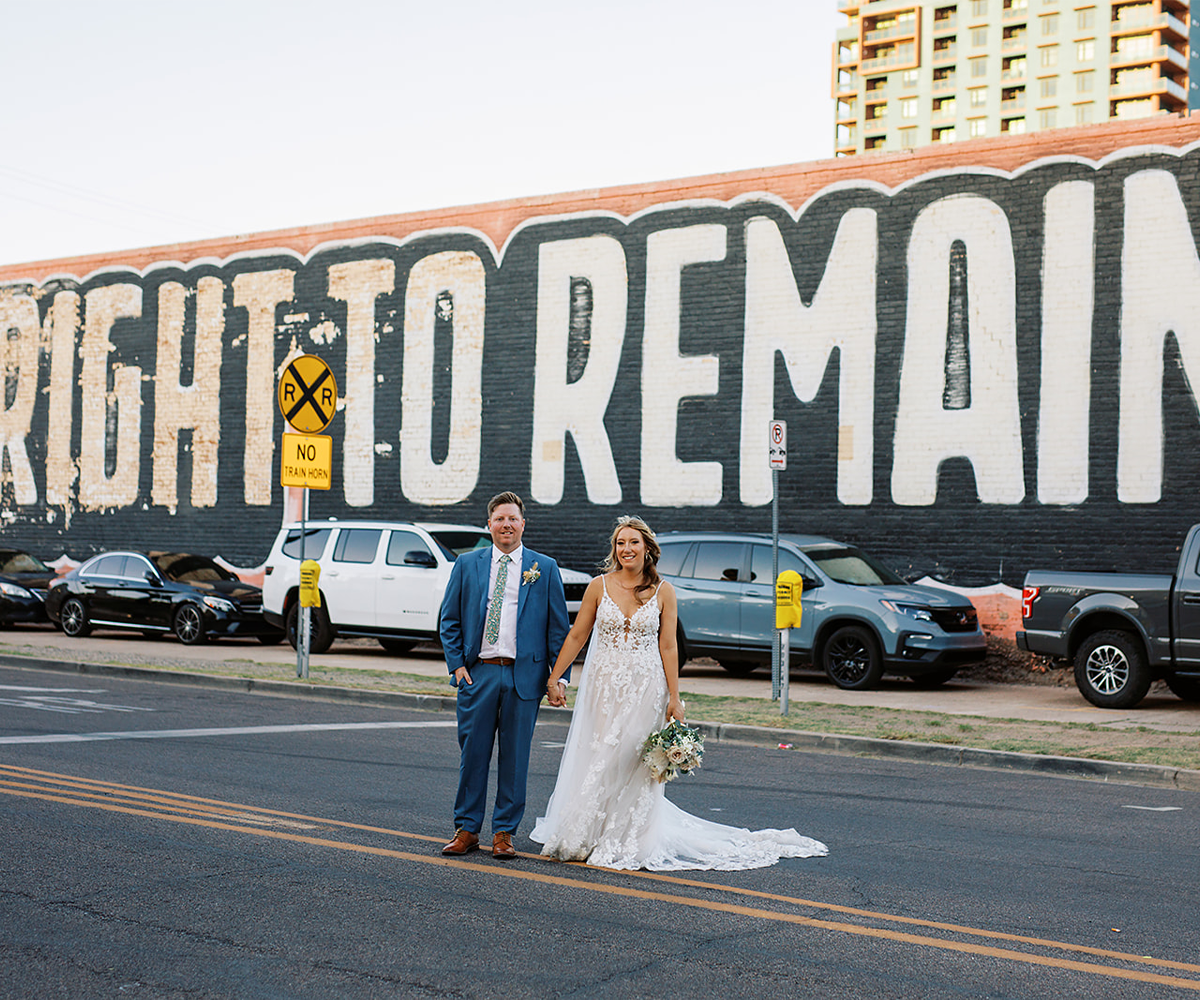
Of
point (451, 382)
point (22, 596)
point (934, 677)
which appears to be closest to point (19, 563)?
point (22, 596)

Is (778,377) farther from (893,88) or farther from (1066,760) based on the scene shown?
(893,88)

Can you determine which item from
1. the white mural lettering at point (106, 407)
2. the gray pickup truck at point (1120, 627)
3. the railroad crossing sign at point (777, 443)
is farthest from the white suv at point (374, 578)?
the white mural lettering at point (106, 407)

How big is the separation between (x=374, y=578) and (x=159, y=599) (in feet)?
14.5

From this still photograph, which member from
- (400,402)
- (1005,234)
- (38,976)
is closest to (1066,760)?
(38,976)

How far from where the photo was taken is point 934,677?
17094 mm

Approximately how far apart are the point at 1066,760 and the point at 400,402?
1577cm

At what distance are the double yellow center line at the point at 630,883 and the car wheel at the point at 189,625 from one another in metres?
12.6

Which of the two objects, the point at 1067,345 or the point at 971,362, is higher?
the point at 1067,345

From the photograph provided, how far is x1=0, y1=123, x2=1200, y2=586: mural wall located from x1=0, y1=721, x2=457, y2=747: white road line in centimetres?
902

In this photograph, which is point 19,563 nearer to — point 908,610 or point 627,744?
point 908,610

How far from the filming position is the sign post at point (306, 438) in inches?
618

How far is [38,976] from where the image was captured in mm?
4770

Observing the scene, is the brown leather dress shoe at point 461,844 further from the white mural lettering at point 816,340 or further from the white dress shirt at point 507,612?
the white mural lettering at point 816,340

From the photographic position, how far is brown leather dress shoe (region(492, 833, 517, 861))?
683cm
